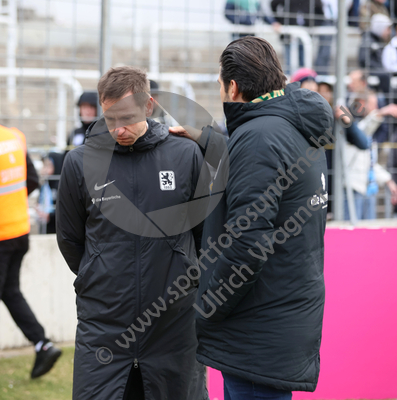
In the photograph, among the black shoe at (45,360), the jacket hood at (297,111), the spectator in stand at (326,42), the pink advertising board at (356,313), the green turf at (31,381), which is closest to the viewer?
the jacket hood at (297,111)

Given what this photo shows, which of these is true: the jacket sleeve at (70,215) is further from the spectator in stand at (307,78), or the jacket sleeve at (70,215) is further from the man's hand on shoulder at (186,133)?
the spectator in stand at (307,78)

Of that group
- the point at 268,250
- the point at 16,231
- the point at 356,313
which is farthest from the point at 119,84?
the point at 356,313

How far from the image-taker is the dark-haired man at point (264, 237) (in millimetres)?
1856

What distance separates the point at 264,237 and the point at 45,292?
10.4 ft

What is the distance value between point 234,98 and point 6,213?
2.37 metres

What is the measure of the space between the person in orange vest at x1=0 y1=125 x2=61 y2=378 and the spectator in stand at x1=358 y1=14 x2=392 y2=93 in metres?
3.11

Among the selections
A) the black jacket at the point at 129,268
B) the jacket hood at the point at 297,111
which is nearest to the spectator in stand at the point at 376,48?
the jacket hood at the point at 297,111

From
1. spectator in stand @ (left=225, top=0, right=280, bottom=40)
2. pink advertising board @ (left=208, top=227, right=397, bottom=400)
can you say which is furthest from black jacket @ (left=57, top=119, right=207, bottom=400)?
spectator in stand @ (left=225, top=0, right=280, bottom=40)

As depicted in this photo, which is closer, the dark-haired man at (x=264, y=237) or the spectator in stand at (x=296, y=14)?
the dark-haired man at (x=264, y=237)

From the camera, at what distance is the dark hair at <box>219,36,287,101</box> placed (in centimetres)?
195

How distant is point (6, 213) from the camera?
12.4 feet

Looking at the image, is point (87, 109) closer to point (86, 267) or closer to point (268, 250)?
point (86, 267)

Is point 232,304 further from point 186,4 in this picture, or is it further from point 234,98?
point 186,4

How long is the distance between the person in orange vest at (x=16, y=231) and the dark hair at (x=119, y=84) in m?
1.74
